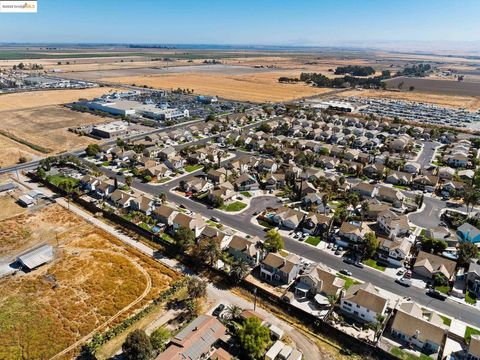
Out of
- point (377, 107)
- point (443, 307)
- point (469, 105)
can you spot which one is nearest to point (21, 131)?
point (443, 307)

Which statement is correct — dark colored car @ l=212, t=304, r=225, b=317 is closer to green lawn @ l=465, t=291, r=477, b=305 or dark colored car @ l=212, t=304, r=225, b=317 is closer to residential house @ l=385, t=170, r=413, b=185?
green lawn @ l=465, t=291, r=477, b=305

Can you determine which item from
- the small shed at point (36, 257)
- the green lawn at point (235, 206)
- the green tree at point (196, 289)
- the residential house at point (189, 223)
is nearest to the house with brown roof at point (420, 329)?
the green tree at point (196, 289)

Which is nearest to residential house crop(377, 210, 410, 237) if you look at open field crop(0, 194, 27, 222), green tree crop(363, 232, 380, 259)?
green tree crop(363, 232, 380, 259)

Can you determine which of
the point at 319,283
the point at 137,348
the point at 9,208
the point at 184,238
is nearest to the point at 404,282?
the point at 319,283

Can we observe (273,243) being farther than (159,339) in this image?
Yes

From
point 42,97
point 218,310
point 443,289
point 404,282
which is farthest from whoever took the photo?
point 42,97

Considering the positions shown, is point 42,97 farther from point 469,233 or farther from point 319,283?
point 469,233

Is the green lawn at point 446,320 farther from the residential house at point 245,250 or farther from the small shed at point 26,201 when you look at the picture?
the small shed at point 26,201
